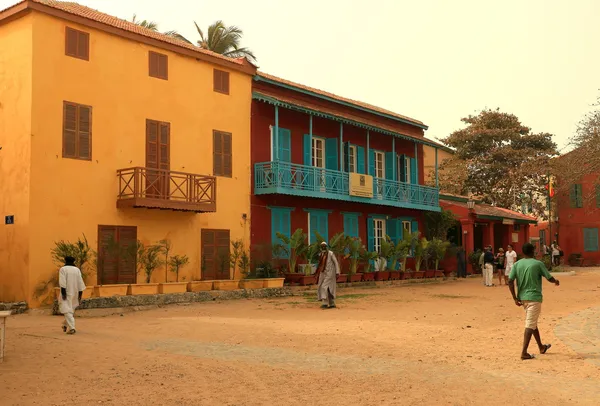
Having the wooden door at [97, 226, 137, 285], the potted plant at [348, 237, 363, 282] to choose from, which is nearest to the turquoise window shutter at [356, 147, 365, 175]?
the potted plant at [348, 237, 363, 282]

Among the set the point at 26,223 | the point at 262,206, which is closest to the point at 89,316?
the point at 26,223

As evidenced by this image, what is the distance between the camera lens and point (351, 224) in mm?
27016

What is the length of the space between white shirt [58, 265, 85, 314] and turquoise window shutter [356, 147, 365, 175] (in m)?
17.0

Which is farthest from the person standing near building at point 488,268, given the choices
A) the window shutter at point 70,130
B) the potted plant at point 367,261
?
the window shutter at point 70,130

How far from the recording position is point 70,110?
17688 millimetres

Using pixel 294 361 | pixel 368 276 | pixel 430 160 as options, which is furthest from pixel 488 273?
pixel 430 160

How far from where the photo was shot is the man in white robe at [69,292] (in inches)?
453

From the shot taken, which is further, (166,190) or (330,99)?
(330,99)

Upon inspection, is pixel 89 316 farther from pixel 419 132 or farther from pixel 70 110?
pixel 419 132

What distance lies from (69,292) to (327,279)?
6.67 metres

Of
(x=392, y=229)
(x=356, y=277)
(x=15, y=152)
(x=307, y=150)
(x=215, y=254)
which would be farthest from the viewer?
(x=392, y=229)

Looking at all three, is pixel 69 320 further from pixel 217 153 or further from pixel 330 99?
pixel 330 99

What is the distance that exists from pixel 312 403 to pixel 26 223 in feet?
40.7

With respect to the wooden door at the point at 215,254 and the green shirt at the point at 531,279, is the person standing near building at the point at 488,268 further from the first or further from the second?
the green shirt at the point at 531,279
